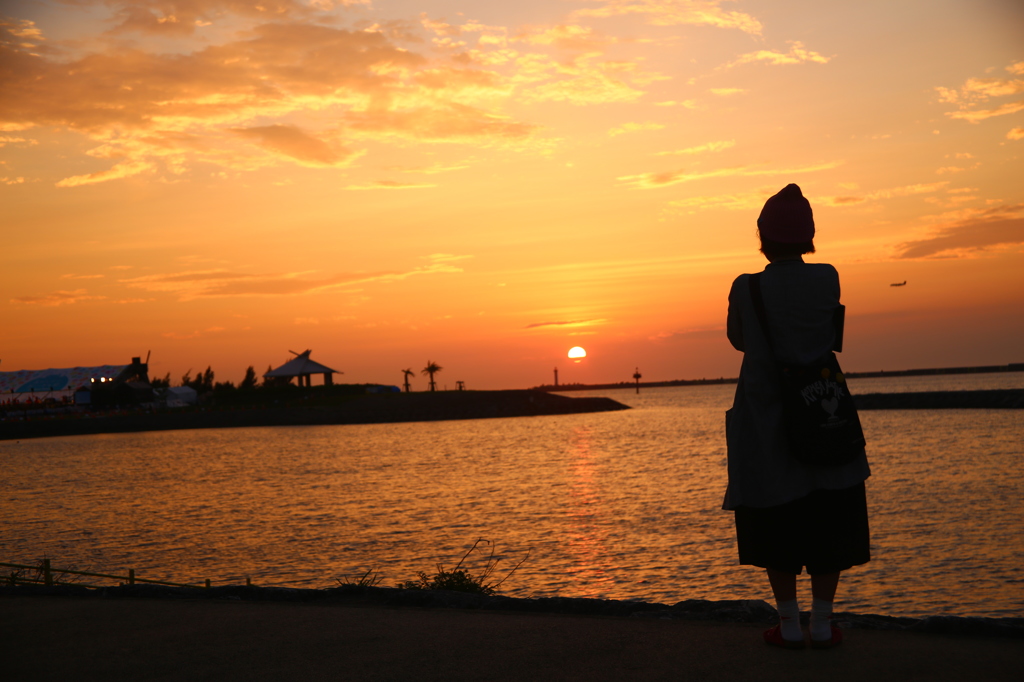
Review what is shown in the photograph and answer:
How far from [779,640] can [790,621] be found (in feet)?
0.46

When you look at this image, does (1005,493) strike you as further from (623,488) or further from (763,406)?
(763,406)

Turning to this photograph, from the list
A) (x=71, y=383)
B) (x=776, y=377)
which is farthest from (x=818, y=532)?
(x=71, y=383)

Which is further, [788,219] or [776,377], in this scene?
[788,219]

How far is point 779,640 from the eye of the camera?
13.1 feet

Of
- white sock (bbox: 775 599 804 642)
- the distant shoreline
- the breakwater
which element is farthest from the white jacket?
the distant shoreline

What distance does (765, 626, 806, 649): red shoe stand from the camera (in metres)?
3.93

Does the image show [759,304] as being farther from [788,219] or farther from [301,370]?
[301,370]

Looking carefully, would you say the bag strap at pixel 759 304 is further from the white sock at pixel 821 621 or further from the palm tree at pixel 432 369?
the palm tree at pixel 432 369

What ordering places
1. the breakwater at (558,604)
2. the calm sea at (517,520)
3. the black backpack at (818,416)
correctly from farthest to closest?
the calm sea at (517,520)
the breakwater at (558,604)
the black backpack at (818,416)

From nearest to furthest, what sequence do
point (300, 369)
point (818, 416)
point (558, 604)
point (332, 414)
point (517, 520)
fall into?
point (818, 416) → point (558, 604) → point (517, 520) → point (332, 414) → point (300, 369)

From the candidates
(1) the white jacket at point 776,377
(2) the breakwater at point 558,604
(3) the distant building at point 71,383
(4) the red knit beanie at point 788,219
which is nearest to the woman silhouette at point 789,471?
(1) the white jacket at point 776,377

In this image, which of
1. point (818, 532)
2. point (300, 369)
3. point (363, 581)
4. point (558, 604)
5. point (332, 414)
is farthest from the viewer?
point (300, 369)

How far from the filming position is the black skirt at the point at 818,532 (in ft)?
12.4

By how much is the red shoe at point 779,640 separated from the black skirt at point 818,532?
1.35ft
